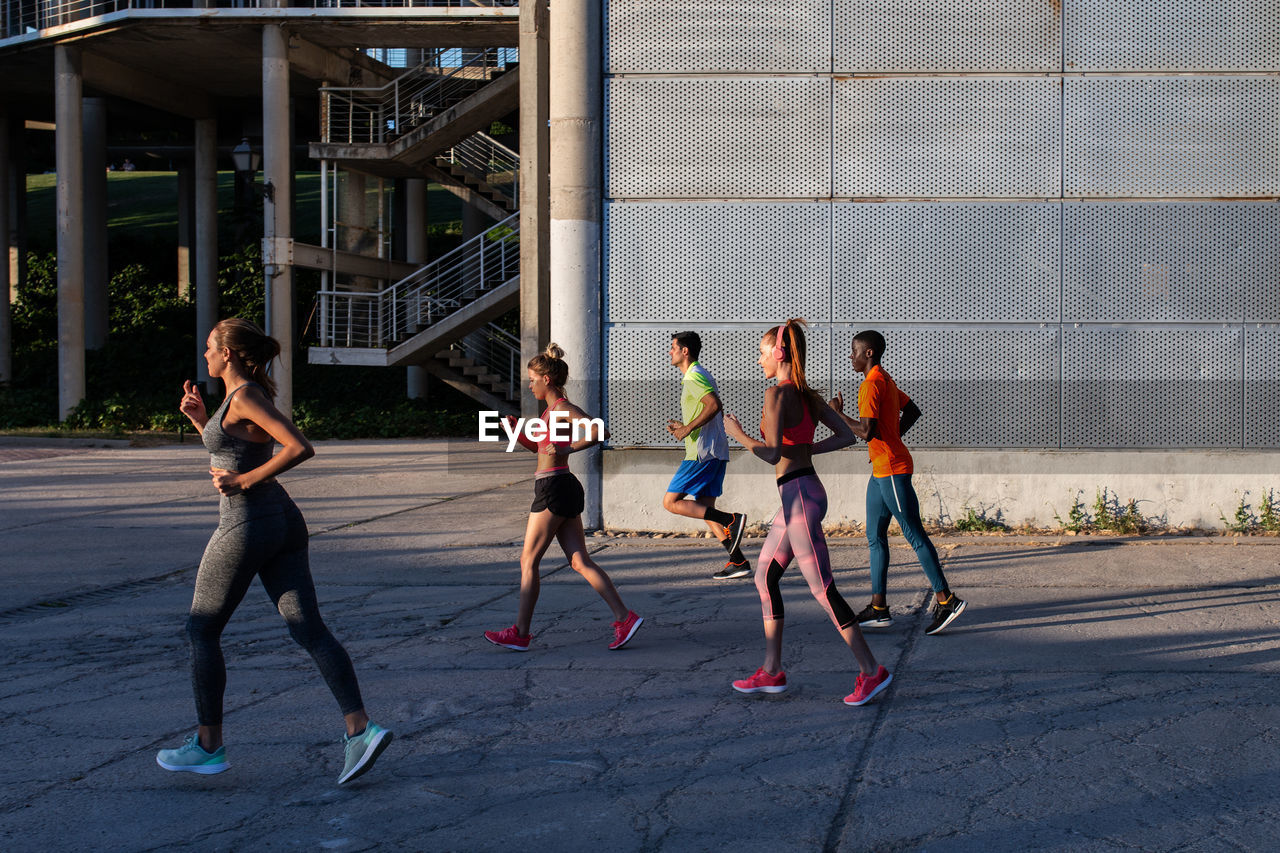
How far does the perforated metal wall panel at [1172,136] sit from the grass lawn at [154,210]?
31.9 m

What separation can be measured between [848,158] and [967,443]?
8.97ft

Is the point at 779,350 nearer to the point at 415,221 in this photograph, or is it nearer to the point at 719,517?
the point at 719,517

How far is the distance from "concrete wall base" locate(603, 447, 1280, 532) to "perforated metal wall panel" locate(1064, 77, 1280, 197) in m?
2.35

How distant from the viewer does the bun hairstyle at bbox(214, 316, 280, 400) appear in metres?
4.52

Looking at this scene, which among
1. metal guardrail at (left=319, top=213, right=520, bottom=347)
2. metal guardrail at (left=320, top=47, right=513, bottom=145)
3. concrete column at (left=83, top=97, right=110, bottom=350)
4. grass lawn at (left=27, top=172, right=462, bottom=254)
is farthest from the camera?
grass lawn at (left=27, top=172, right=462, bottom=254)

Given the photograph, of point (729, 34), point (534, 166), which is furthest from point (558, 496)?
point (534, 166)

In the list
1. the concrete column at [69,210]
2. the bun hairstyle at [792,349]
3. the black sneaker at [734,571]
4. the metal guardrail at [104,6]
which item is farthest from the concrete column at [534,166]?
the concrete column at [69,210]

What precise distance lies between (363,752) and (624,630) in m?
2.39

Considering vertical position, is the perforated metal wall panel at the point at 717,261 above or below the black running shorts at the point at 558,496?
above

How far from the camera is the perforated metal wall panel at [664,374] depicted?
1066cm

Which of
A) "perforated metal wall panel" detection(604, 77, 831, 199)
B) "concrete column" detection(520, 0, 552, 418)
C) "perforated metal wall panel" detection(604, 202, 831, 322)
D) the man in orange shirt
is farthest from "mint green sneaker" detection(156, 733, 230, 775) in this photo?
"concrete column" detection(520, 0, 552, 418)

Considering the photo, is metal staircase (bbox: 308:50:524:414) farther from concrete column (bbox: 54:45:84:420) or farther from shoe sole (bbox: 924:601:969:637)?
shoe sole (bbox: 924:601:969:637)

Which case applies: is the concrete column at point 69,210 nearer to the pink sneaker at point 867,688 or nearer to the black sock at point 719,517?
the black sock at point 719,517

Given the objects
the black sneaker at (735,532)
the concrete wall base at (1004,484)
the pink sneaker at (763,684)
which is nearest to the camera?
the pink sneaker at (763,684)
